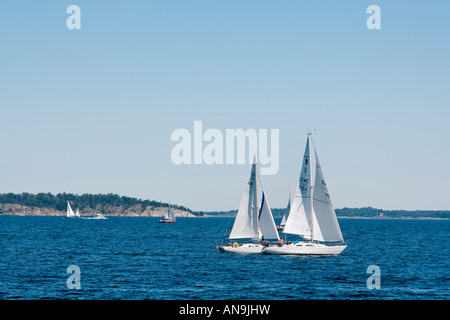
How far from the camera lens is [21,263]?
6612cm

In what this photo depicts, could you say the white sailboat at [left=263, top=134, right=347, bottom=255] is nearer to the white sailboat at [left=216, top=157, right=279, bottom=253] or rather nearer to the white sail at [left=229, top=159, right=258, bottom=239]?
the white sailboat at [left=216, top=157, right=279, bottom=253]

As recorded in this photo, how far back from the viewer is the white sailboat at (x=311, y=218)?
7181cm

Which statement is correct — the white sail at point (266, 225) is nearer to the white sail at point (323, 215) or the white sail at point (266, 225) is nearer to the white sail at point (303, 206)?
the white sail at point (303, 206)

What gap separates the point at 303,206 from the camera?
73375 mm

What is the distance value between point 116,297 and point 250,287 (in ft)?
39.4

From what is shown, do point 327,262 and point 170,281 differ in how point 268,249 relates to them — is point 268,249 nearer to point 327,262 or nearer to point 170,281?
point 327,262

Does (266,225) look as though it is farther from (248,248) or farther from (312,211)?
(312,211)

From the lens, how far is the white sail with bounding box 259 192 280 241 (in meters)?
75.8

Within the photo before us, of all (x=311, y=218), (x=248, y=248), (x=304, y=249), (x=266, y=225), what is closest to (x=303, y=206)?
(x=311, y=218)

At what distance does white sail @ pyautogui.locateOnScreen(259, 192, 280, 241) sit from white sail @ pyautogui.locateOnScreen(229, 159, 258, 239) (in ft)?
2.51

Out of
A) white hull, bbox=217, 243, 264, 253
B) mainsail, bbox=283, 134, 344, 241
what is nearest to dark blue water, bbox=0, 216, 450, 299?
white hull, bbox=217, 243, 264, 253

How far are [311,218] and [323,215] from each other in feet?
5.45

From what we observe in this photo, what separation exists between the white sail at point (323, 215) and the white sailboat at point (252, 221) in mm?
6492
